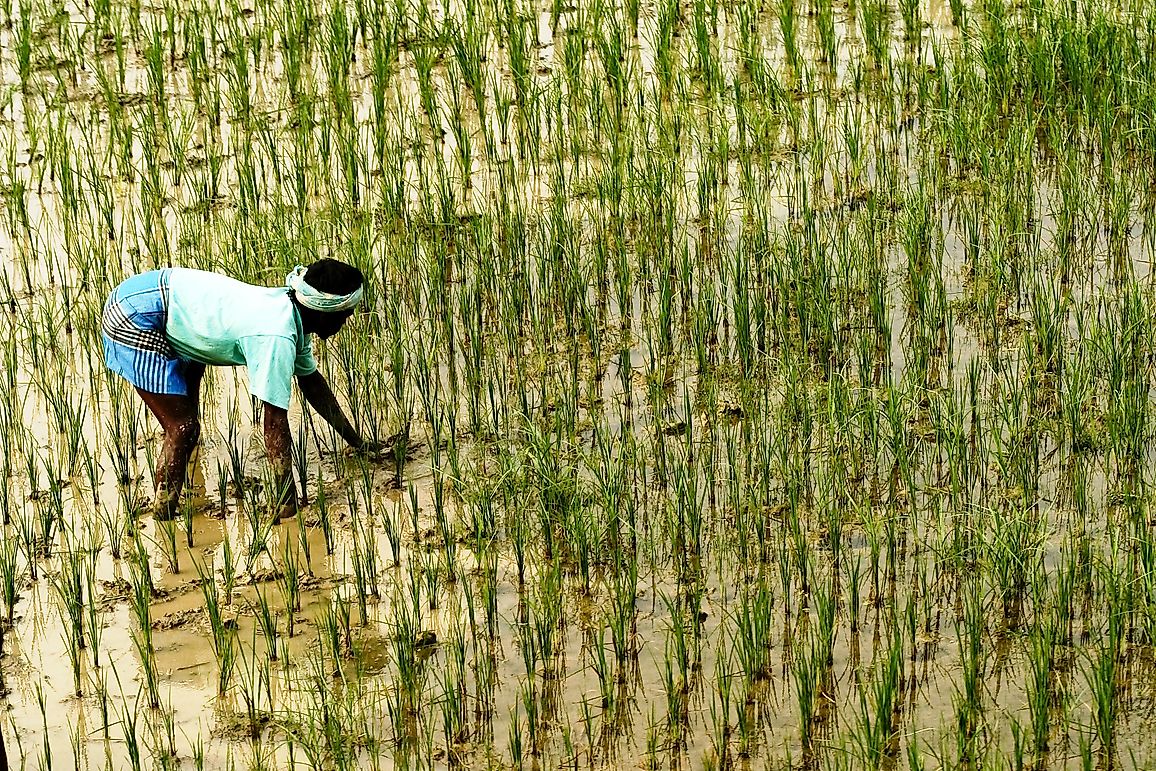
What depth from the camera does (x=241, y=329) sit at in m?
4.93

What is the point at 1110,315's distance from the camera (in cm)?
574

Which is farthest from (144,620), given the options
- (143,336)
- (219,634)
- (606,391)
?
(606,391)

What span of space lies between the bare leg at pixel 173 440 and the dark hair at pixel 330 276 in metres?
0.66

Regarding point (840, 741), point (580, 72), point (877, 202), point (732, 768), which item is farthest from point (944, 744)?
point (580, 72)

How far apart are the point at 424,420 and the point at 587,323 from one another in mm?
713

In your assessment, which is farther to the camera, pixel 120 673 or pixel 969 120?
pixel 969 120

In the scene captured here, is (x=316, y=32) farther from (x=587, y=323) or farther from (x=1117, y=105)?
(x=1117, y=105)

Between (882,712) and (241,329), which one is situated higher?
(241,329)

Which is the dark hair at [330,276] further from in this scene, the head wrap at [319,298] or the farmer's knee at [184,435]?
the farmer's knee at [184,435]

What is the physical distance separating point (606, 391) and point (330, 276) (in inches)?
50.4

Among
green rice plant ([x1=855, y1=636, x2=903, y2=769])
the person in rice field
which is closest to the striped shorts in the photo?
the person in rice field

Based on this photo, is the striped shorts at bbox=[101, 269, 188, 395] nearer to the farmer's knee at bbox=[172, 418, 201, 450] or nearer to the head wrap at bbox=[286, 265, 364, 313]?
the farmer's knee at bbox=[172, 418, 201, 450]

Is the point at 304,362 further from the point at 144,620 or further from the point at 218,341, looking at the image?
the point at 144,620

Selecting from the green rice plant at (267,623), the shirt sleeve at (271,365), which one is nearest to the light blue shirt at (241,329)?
the shirt sleeve at (271,365)
